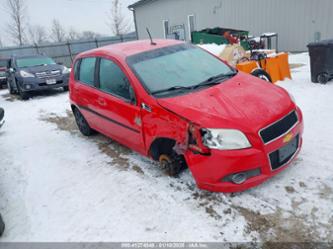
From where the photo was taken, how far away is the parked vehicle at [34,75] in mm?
9383

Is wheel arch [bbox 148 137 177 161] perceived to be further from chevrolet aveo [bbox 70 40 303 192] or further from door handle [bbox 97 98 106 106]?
door handle [bbox 97 98 106 106]

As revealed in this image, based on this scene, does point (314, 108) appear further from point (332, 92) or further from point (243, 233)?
point (243, 233)

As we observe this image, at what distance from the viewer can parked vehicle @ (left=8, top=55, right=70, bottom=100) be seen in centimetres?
938

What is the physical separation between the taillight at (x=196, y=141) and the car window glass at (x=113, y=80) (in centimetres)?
110

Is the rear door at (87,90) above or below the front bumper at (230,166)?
above

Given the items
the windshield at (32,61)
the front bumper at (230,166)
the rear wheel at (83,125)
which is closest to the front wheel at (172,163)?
the front bumper at (230,166)

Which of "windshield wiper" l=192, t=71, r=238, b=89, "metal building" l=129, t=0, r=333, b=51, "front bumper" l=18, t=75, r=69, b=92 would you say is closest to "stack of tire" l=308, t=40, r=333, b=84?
"windshield wiper" l=192, t=71, r=238, b=89

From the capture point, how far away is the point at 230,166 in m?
2.64

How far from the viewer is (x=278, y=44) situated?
551 inches

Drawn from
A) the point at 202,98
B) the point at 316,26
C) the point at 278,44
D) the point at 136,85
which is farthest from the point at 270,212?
the point at 278,44

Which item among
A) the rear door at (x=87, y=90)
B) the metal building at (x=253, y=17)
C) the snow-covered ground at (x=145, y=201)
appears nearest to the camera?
the snow-covered ground at (x=145, y=201)

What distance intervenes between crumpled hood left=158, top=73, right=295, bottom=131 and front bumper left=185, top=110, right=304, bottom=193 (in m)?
0.24

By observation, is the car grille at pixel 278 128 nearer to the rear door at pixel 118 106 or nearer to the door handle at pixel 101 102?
the rear door at pixel 118 106

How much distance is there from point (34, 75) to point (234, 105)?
842 centimetres
